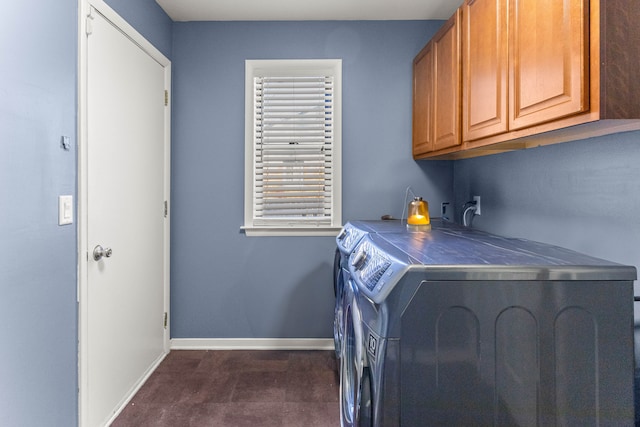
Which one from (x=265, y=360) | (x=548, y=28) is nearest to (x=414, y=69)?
(x=548, y=28)

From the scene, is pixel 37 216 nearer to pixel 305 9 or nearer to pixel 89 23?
pixel 89 23

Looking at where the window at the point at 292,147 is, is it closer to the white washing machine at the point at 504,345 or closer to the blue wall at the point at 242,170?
the blue wall at the point at 242,170

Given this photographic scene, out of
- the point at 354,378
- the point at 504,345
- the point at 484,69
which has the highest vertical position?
the point at 484,69

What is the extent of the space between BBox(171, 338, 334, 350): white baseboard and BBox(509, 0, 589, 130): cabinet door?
6.70ft

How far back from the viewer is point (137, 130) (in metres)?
2.28

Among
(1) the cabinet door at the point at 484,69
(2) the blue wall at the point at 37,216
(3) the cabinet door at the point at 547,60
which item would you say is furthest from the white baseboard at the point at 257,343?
(3) the cabinet door at the point at 547,60

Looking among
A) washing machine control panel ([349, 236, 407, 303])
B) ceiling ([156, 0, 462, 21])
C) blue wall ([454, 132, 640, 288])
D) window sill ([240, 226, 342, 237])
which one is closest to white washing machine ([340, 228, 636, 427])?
washing machine control panel ([349, 236, 407, 303])

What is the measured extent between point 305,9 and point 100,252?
6.52 ft

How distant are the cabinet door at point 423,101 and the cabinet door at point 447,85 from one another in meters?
0.08

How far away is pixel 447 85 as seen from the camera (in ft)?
7.02

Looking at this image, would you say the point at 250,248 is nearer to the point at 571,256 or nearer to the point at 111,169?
the point at 111,169

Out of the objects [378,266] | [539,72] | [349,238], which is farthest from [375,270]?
[539,72]

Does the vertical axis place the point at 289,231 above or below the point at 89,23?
below

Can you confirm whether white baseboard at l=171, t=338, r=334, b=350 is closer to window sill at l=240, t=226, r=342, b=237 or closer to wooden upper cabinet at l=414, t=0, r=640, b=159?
window sill at l=240, t=226, r=342, b=237
